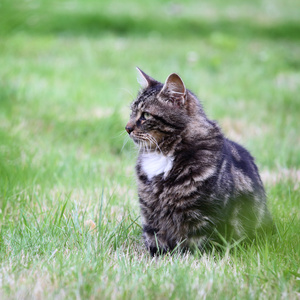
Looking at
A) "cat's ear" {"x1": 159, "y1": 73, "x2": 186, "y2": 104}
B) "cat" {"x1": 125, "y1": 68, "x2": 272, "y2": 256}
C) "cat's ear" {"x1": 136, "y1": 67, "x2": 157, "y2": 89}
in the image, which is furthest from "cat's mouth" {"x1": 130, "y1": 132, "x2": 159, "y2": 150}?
"cat's ear" {"x1": 136, "y1": 67, "x2": 157, "y2": 89}

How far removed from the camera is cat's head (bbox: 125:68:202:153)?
2.73 metres

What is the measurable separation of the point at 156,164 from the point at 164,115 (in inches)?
12.7

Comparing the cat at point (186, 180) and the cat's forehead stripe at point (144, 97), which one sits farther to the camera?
the cat's forehead stripe at point (144, 97)

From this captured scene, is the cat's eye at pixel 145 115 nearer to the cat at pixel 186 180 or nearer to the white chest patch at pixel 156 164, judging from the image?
the cat at pixel 186 180

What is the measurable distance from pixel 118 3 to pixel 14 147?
11016mm

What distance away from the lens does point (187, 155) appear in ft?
Result: 8.77

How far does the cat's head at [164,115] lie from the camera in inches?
107

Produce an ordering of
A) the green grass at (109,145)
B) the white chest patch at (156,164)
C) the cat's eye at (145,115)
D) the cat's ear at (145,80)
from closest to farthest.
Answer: the green grass at (109,145)
the white chest patch at (156,164)
the cat's eye at (145,115)
the cat's ear at (145,80)

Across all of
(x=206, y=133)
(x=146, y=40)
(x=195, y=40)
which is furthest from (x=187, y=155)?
(x=195, y=40)

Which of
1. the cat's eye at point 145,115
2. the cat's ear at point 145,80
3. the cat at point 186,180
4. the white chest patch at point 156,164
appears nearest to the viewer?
the cat at point 186,180

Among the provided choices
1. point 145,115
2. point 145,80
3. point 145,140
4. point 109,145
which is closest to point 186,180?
point 145,140

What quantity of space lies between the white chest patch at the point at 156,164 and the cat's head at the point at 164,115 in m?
0.05

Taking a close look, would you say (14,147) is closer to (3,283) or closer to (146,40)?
(3,283)

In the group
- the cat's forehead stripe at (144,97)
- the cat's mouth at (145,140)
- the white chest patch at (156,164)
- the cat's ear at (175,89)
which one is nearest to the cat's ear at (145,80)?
the cat's forehead stripe at (144,97)
